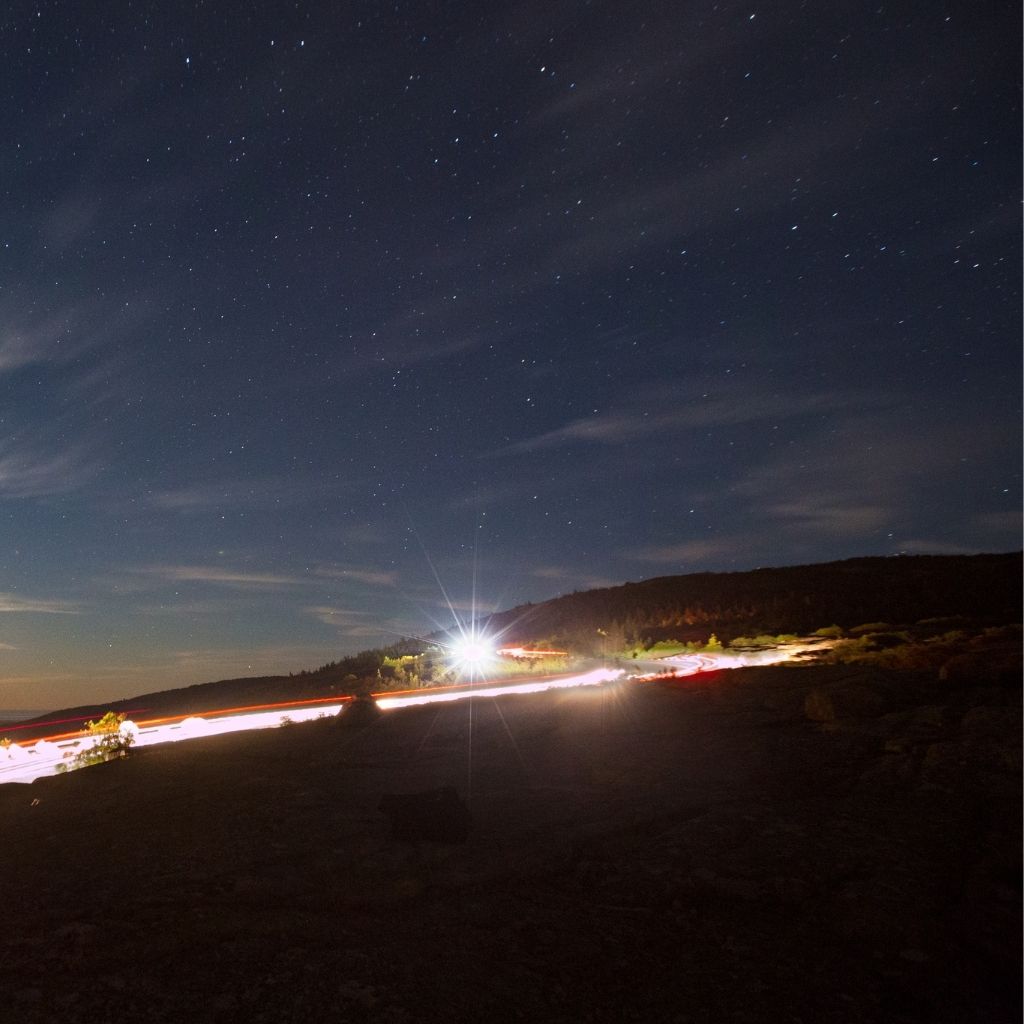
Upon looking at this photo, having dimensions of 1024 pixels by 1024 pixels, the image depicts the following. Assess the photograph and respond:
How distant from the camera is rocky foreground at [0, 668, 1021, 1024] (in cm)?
462

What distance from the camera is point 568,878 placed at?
20.6ft

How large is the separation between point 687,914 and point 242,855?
160 inches

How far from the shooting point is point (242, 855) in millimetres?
6746

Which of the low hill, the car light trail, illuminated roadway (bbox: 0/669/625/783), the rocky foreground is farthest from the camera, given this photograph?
the low hill

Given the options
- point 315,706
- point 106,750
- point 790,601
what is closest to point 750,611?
point 790,601

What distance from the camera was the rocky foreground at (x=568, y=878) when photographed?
4621mm

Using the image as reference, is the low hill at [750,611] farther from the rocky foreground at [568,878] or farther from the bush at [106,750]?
the rocky foreground at [568,878]

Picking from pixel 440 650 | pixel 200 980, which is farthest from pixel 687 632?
pixel 200 980

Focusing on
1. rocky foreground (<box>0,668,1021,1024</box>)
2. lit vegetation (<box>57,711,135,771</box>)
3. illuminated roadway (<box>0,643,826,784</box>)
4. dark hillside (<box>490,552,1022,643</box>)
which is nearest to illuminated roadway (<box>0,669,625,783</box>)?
illuminated roadway (<box>0,643,826,784</box>)

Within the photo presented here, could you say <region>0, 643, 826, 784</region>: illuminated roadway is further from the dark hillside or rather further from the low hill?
the dark hillside

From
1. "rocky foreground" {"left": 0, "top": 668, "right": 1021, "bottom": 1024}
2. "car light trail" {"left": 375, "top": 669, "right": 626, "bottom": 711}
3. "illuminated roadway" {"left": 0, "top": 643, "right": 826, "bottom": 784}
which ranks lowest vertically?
"rocky foreground" {"left": 0, "top": 668, "right": 1021, "bottom": 1024}

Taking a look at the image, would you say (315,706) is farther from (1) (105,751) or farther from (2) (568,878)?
(2) (568,878)

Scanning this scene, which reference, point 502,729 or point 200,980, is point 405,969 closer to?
point 200,980

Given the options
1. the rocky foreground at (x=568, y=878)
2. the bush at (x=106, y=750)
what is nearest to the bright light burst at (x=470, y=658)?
the bush at (x=106, y=750)
